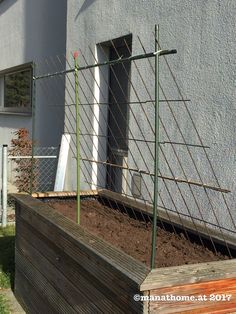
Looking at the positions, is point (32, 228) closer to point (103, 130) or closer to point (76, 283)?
point (76, 283)

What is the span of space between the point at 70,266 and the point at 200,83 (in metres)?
1.78

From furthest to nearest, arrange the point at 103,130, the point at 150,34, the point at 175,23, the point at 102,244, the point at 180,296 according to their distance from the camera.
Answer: the point at 103,130 < the point at 150,34 < the point at 175,23 < the point at 102,244 < the point at 180,296

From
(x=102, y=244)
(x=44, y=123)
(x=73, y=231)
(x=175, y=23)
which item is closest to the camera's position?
(x=102, y=244)

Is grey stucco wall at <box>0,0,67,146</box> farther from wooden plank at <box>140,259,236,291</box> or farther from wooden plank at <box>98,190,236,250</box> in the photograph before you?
wooden plank at <box>140,259,236,291</box>

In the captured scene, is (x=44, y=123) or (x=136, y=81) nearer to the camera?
(x=136, y=81)

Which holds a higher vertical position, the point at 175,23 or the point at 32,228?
the point at 175,23

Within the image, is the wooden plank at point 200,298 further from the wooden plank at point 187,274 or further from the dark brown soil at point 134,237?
the dark brown soil at point 134,237

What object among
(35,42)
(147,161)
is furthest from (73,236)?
(35,42)

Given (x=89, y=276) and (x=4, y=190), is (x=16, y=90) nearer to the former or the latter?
(x=4, y=190)

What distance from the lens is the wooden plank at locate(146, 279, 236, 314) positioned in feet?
7.14

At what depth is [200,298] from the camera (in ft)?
7.39

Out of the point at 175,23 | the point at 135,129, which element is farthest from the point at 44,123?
the point at 175,23

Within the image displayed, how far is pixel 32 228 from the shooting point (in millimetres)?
3748

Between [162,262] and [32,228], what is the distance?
1.26 m
